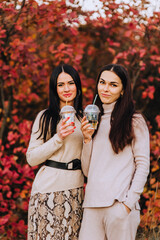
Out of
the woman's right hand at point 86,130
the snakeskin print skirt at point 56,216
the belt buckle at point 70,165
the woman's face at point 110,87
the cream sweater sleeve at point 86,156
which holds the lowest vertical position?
the snakeskin print skirt at point 56,216

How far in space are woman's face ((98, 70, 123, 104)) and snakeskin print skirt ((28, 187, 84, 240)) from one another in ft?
2.63

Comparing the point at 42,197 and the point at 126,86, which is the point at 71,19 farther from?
the point at 42,197

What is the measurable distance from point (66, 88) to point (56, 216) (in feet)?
3.48

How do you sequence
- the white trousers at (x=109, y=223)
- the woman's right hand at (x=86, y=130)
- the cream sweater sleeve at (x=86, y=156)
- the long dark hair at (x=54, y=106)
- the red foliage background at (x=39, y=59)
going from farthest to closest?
1. the red foliage background at (x=39, y=59)
2. the long dark hair at (x=54, y=106)
3. the cream sweater sleeve at (x=86, y=156)
4. the woman's right hand at (x=86, y=130)
5. the white trousers at (x=109, y=223)

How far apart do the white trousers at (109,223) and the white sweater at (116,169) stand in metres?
0.05

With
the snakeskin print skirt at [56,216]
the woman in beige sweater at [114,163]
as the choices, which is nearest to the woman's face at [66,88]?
the woman in beige sweater at [114,163]

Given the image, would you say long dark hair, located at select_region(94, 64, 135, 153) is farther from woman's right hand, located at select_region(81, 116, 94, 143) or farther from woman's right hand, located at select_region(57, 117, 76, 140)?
woman's right hand, located at select_region(57, 117, 76, 140)

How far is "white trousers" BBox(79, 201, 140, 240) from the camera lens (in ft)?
7.64

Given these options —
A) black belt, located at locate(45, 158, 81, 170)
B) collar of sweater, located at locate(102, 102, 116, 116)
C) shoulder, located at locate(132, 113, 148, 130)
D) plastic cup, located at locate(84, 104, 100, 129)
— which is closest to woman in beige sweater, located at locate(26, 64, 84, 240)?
black belt, located at locate(45, 158, 81, 170)

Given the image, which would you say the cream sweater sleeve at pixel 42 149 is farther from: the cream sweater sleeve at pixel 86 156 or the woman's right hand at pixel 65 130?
the cream sweater sleeve at pixel 86 156

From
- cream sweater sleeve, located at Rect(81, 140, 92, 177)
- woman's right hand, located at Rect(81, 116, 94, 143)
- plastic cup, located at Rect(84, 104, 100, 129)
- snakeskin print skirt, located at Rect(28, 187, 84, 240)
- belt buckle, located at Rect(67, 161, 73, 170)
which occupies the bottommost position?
snakeskin print skirt, located at Rect(28, 187, 84, 240)

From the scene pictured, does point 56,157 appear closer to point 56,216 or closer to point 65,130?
point 65,130

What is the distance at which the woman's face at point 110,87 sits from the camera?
102 inches

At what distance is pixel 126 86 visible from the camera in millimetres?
2629
